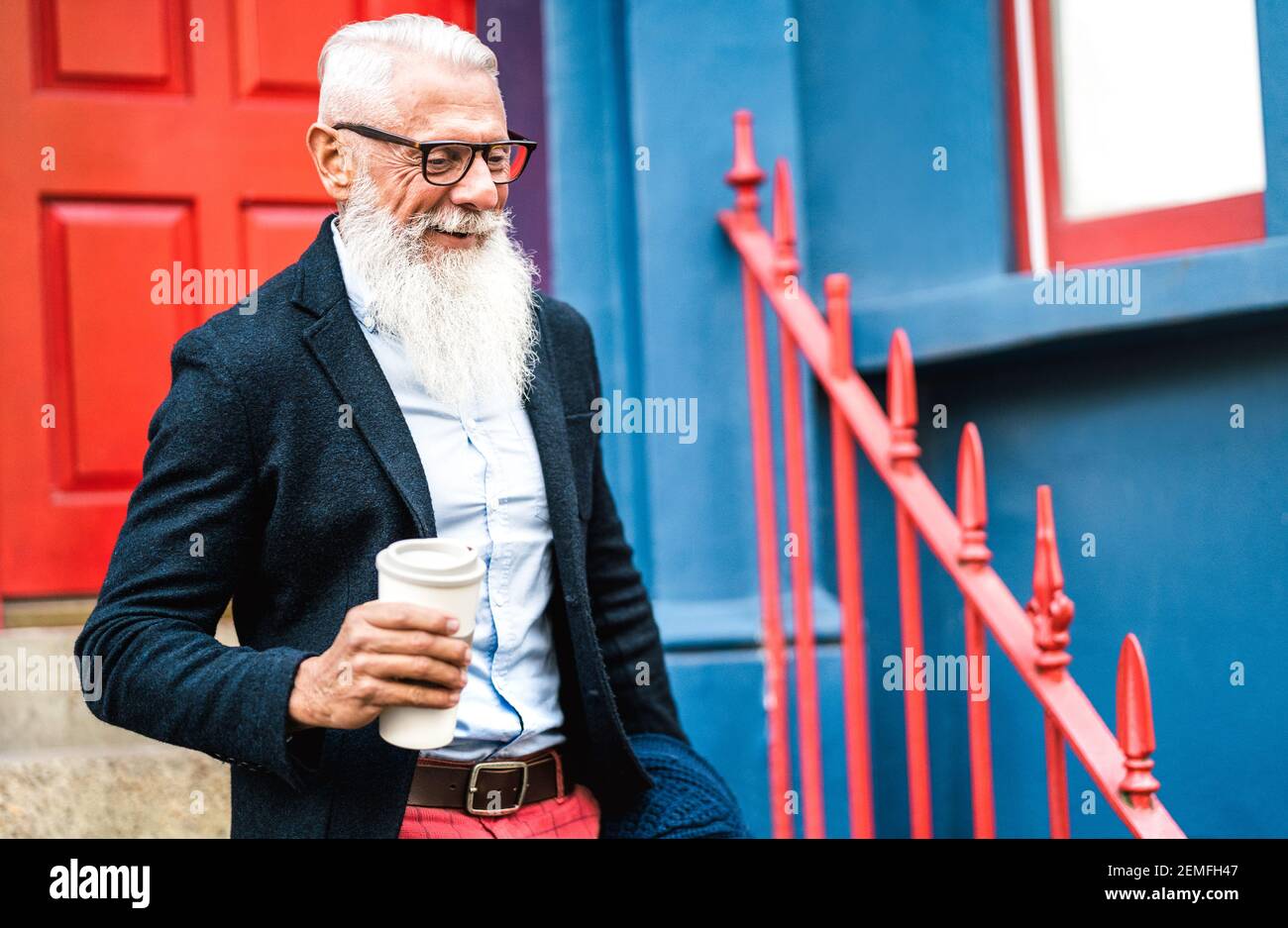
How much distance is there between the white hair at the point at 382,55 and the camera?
2.00 m

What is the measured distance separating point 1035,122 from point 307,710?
2.65m

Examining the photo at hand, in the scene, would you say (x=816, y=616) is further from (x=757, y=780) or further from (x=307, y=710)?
(x=307, y=710)

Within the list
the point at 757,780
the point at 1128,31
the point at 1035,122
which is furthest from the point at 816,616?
the point at 1128,31

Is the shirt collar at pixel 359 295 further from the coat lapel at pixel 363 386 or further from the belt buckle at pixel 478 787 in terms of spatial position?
the belt buckle at pixel 478 787

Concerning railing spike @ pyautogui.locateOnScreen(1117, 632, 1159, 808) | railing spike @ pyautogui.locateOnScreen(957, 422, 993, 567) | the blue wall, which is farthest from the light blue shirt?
the blue wall

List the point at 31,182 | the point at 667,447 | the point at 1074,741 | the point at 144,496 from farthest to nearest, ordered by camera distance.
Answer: the point at 667,447 < the point at 31,182 < the point at 1074,741 < the point at 144,496

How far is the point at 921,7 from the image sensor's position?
3.46 meters

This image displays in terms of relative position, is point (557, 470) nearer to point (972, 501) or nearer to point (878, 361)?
point (972, 501)

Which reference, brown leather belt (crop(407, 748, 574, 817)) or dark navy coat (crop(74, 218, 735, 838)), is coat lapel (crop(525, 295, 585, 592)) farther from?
brown leather belt (crop(407, 748, 574, 817))

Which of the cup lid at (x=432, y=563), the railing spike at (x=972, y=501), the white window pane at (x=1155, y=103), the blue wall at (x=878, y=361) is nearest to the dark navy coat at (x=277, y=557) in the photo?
the cup lid at (x=432, y=563)

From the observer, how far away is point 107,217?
3244mm

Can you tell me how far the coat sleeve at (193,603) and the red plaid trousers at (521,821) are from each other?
20 centimetres

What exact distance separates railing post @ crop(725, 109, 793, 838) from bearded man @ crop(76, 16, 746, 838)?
3.40 ft

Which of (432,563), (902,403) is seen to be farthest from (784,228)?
(432,563)
